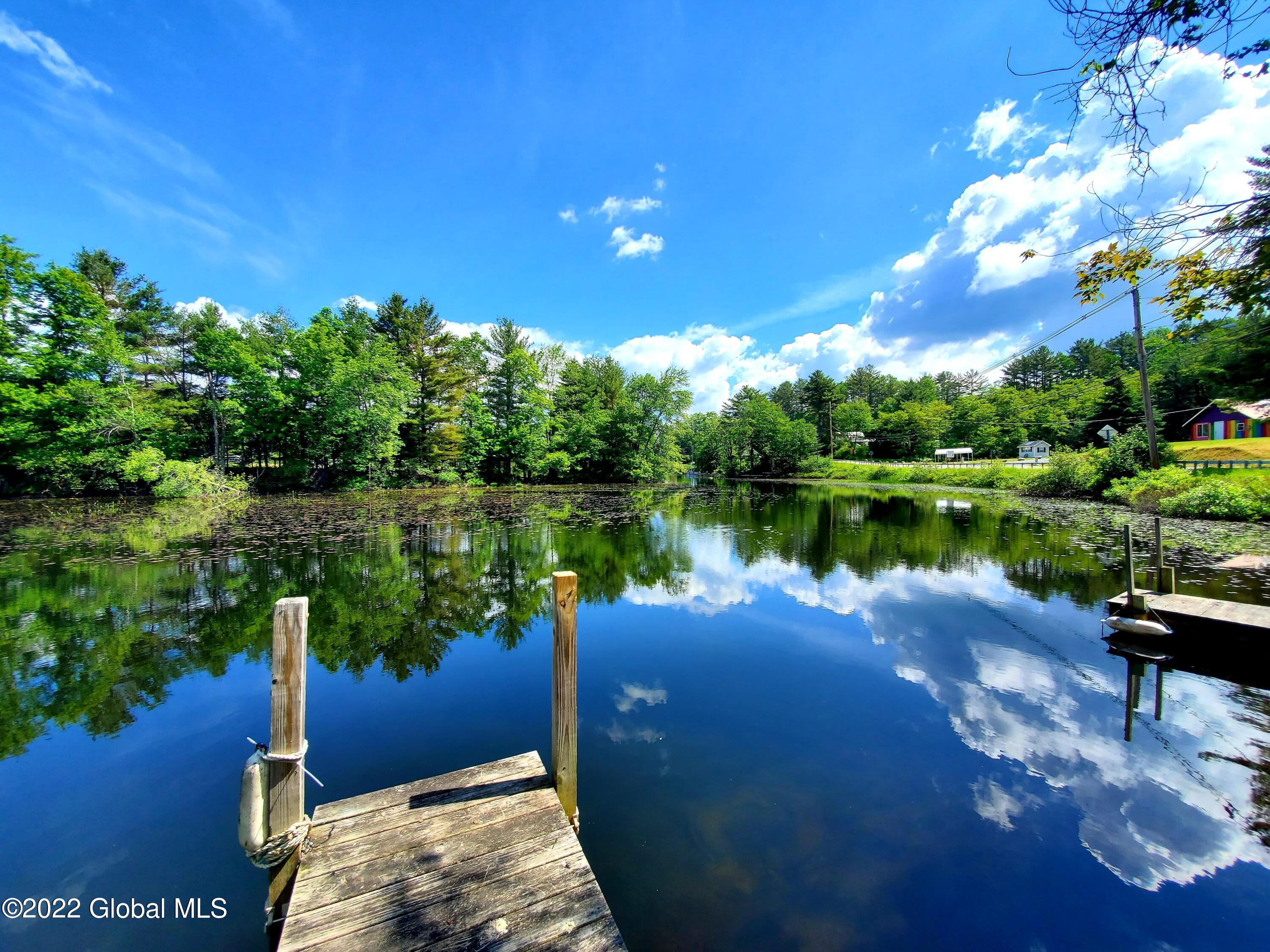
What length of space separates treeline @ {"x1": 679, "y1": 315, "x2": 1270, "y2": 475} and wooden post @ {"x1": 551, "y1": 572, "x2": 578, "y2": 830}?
38193 millimetres

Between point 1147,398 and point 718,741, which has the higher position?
point 1147,398

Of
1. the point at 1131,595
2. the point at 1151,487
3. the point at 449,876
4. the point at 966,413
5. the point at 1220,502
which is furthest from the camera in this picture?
the point at 966,413

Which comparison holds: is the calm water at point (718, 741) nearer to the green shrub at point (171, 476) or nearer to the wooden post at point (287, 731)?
the wooden post at point (287, 731)

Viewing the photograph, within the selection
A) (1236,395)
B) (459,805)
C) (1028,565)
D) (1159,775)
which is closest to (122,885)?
(459,805)

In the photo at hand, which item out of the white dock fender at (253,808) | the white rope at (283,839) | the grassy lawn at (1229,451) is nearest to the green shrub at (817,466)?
the grassy lawn at (1229,451)

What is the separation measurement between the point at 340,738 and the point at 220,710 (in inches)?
61.9

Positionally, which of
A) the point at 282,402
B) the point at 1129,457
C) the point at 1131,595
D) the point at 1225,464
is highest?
the point at 282,402

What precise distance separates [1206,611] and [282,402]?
35.1 m

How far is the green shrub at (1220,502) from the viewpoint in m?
14.4

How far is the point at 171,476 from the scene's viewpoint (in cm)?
2280

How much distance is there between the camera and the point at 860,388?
73500 mm

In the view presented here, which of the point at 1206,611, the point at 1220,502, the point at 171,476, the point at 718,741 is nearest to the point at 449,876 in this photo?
the point at 718,741

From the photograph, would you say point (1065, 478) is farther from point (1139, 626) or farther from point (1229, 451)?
point (1139, 626)

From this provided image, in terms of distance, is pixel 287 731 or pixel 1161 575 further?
pixel 1161 575
